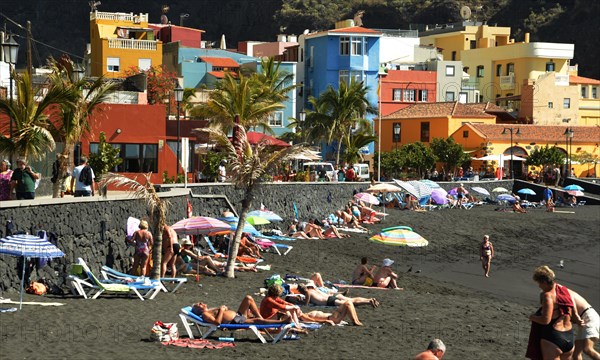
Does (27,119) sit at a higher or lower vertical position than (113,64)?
lower

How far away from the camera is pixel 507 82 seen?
285 ft

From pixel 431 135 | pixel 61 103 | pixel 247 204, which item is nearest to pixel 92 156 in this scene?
pixel 61 103

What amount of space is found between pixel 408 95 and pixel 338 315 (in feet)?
201

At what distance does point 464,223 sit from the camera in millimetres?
42688

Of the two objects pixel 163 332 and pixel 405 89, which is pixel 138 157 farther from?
pixel 405 89

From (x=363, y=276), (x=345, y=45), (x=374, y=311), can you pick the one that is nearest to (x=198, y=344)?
(x=374, y=311)

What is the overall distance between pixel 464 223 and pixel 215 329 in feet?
89.3

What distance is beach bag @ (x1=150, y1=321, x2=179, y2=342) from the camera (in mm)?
16141

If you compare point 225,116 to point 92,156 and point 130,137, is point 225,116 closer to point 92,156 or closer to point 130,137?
point 130,137

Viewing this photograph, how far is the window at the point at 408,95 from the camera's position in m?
78.5

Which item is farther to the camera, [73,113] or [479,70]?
[479,70]

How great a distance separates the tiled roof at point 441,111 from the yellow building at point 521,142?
1.94 m

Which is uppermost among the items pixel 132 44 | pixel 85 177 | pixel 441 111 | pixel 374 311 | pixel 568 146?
pixel 132 44

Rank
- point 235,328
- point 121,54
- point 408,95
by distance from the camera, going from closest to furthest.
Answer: point 235,328 → point 121,54 → point 408,95
